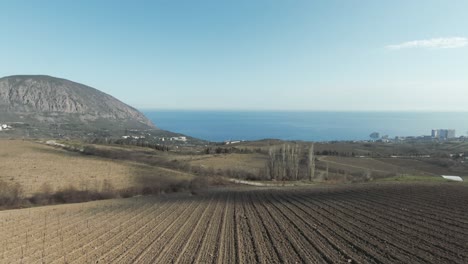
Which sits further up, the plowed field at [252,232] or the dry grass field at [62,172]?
the plowed field at [252,232]

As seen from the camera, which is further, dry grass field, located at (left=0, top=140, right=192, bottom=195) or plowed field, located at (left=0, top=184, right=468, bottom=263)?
dry grass field, located at (left=0, top=140, right=192, bottom=195)

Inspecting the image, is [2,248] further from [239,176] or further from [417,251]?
[239,176]

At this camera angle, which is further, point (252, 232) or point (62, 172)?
point (62, 172)

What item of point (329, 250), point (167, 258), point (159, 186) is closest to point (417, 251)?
point (329, 250)

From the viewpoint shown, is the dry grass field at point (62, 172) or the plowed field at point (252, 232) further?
the dry grass field at point (62, 172)

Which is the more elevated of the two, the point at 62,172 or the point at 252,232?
the point at 252,232
